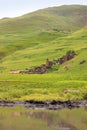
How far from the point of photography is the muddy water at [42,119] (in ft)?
194

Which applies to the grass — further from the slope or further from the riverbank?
the slope

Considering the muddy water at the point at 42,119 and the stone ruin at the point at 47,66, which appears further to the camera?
the stone ruin at the point at 47,66

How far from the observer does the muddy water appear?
59062 mm

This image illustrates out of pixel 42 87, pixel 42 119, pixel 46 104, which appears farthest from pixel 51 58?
pixel 42 119

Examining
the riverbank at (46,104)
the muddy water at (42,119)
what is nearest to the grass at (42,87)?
the riverbank at (46,104)

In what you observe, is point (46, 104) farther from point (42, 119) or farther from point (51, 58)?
point (51, 58)

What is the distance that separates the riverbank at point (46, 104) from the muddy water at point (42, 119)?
316cm

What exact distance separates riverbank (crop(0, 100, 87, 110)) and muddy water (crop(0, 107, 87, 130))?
3160 millimetres

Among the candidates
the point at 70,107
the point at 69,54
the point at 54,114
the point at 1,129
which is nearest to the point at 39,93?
the point at 70,107

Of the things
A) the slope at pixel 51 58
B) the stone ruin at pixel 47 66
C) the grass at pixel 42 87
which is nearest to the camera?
the grass at pixel 42 87

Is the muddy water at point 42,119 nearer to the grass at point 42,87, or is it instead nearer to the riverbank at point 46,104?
the riverbank at point 46,104

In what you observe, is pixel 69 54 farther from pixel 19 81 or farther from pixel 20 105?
pixel 20 105

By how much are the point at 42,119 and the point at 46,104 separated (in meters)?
16.3

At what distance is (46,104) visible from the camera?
3282 inches
